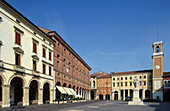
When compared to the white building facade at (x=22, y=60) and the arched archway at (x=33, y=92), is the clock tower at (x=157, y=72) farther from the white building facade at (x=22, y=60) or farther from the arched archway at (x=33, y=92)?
the arched archway at (x=33, y=92)

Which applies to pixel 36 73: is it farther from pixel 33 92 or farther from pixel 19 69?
pixel 33 92

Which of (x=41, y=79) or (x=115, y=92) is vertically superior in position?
(x=41, y=79)

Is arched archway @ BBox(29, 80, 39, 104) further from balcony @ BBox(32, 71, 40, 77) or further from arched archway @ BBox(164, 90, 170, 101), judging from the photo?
arched archway @ BBox(164, 90, 170, 101)

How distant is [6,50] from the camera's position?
822 inches

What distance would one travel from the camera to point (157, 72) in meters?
62.8

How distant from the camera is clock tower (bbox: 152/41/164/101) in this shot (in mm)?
61159

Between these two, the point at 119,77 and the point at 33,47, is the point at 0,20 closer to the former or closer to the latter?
the point at 33,47

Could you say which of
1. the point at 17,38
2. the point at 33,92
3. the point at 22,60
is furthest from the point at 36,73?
the point at 17,38

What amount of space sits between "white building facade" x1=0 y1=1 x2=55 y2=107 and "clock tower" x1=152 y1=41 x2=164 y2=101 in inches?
1753

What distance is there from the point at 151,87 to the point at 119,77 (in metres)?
15.4

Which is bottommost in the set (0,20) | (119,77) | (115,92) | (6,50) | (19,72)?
(115,92)

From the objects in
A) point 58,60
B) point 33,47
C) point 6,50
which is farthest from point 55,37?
point 6,50

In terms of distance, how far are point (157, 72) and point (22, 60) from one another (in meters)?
54.1

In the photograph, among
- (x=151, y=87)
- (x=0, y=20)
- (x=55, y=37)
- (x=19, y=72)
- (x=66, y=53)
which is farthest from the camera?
(x=151, y=87)
